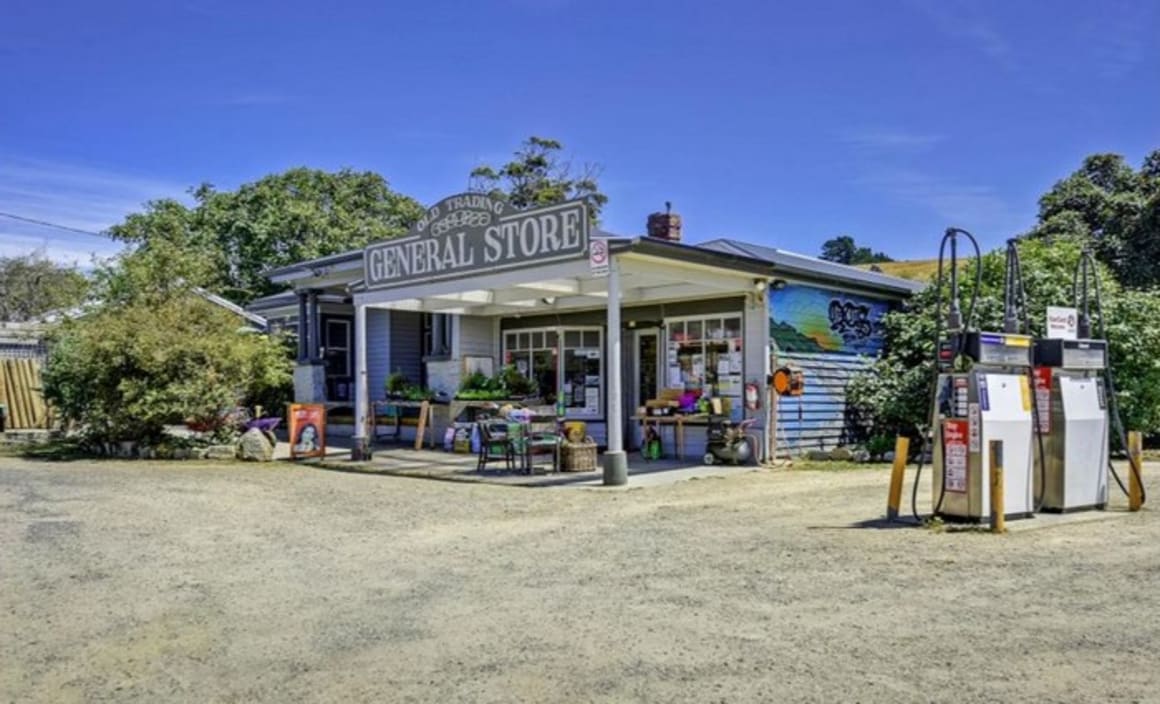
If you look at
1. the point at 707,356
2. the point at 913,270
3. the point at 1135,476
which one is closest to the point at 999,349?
the point at 1135,476

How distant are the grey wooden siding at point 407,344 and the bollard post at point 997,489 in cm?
1431

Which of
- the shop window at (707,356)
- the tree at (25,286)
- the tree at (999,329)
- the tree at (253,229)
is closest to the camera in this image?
the tree at (999,329)

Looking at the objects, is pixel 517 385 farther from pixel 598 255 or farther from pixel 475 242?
pixel 598 255

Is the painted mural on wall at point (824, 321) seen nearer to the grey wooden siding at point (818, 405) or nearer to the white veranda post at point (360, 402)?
the grey wooden siding at point (818, 405)

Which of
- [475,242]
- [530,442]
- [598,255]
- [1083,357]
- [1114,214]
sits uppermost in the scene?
[1114,214]

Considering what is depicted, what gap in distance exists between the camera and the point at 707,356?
1571cm

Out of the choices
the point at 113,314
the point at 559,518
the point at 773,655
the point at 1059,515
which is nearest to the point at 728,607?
the point at 773,655

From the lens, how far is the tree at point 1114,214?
2272cm

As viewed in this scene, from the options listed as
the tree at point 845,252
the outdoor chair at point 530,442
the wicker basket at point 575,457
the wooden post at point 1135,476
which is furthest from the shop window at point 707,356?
the tree at point 845,252

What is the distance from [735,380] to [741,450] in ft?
5.06

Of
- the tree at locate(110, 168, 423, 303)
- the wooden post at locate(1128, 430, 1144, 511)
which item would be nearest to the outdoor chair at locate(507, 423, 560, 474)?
the wooden post at locate(1128, 430, 1144, 511)

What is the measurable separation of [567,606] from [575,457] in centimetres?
741

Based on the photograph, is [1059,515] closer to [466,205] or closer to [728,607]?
[728,607]

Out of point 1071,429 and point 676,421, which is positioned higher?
point 1071,429
